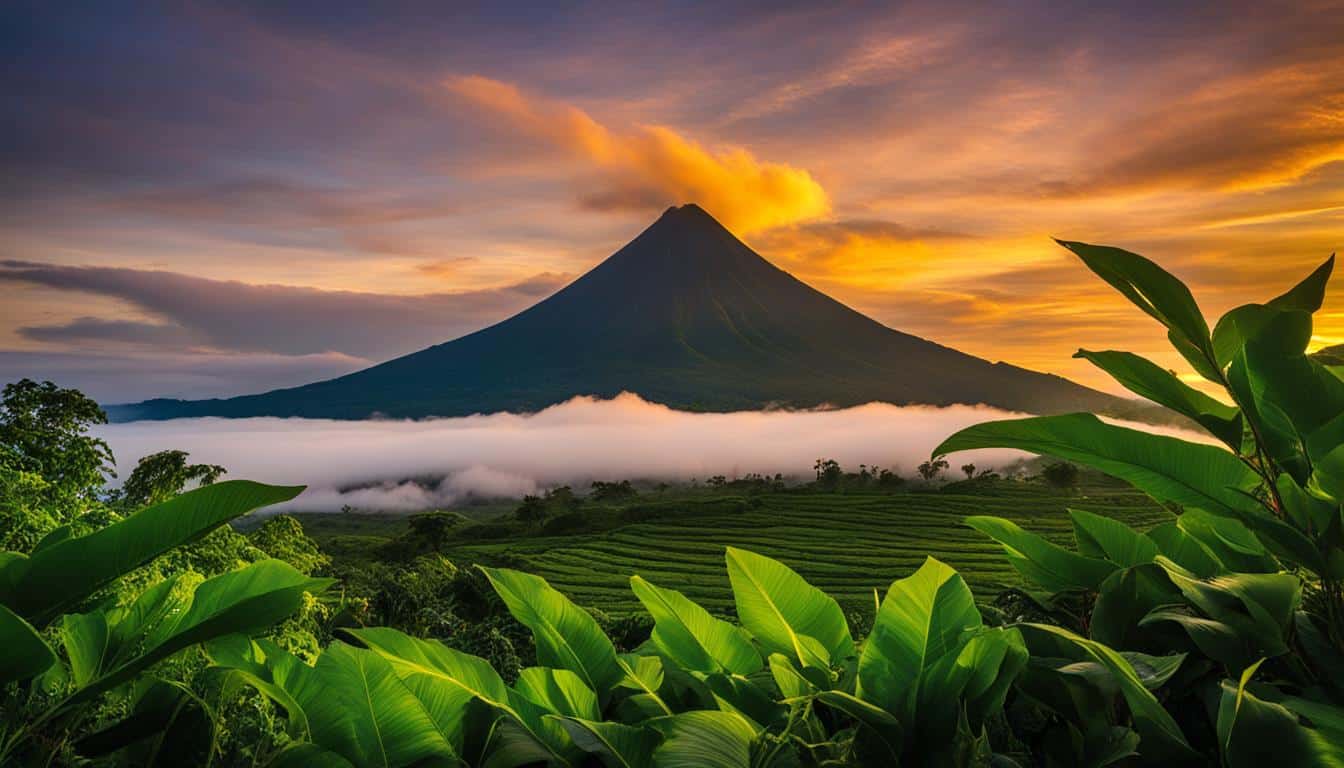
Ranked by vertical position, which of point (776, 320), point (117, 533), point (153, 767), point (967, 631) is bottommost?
point (153, 767)

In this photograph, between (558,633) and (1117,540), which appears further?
(1117,540)

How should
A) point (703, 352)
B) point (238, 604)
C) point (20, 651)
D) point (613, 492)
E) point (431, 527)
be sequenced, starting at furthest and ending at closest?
point (703, 352) → point (613, 492) → point (431, 527) → point (238, 604) → point (20, 651)

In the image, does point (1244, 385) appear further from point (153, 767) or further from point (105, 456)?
point (105, 456)

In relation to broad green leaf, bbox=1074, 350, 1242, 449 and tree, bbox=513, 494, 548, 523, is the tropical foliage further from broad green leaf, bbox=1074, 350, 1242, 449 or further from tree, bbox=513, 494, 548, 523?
tree, bbox=513, 494, 548, 523

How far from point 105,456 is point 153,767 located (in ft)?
20.6

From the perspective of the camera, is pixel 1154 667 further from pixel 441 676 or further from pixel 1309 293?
pixel 441 676

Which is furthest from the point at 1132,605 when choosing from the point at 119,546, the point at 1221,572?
the point at 119,546

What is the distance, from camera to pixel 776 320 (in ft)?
489

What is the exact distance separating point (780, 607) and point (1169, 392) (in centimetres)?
59

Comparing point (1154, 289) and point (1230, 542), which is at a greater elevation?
point (1154, 289)

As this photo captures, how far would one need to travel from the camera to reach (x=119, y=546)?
76 cm

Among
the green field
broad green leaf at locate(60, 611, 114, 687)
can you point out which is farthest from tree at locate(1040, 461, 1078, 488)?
broad green leaf at locate(60, 611, 114, 687)

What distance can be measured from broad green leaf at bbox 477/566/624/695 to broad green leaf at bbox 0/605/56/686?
0.42 m

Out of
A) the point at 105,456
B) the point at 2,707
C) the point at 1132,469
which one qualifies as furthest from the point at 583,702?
the point at 105,456
